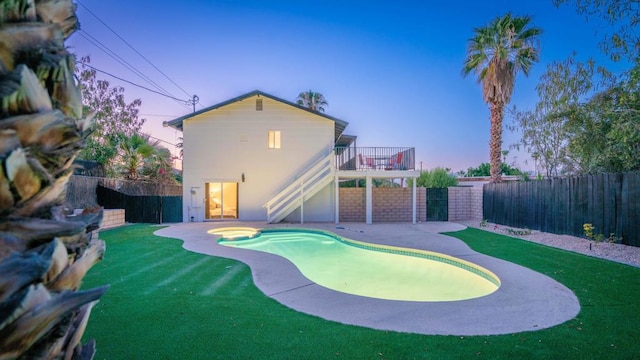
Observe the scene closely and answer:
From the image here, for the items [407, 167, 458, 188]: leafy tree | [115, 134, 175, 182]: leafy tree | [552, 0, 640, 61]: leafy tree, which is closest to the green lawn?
[552, 0, 640, 61]: leafy tree

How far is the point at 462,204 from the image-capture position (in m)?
15.5

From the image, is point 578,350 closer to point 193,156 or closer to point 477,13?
point 477,13

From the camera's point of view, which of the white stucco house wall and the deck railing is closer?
the deck railing

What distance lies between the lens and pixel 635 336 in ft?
10.7

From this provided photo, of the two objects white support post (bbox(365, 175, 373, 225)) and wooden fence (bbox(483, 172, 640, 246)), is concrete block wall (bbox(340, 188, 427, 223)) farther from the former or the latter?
wooden fence (bbox(483, 172, 640, 246))

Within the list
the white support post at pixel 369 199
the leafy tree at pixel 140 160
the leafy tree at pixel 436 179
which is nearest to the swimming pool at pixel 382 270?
the white support post at pixel 369 199

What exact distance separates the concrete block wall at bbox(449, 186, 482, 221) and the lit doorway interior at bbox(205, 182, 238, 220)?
10.1 metres

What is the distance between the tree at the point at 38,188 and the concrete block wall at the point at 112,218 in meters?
12.6

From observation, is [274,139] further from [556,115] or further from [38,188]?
[38,188]

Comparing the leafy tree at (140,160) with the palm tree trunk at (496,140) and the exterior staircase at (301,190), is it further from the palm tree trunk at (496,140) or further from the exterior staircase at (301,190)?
the palm tree trunk at (496,140)

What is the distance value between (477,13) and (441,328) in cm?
1363

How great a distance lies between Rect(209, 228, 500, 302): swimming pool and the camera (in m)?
5.95

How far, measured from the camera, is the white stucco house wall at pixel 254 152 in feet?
49.0

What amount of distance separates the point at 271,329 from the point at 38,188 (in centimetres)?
295
